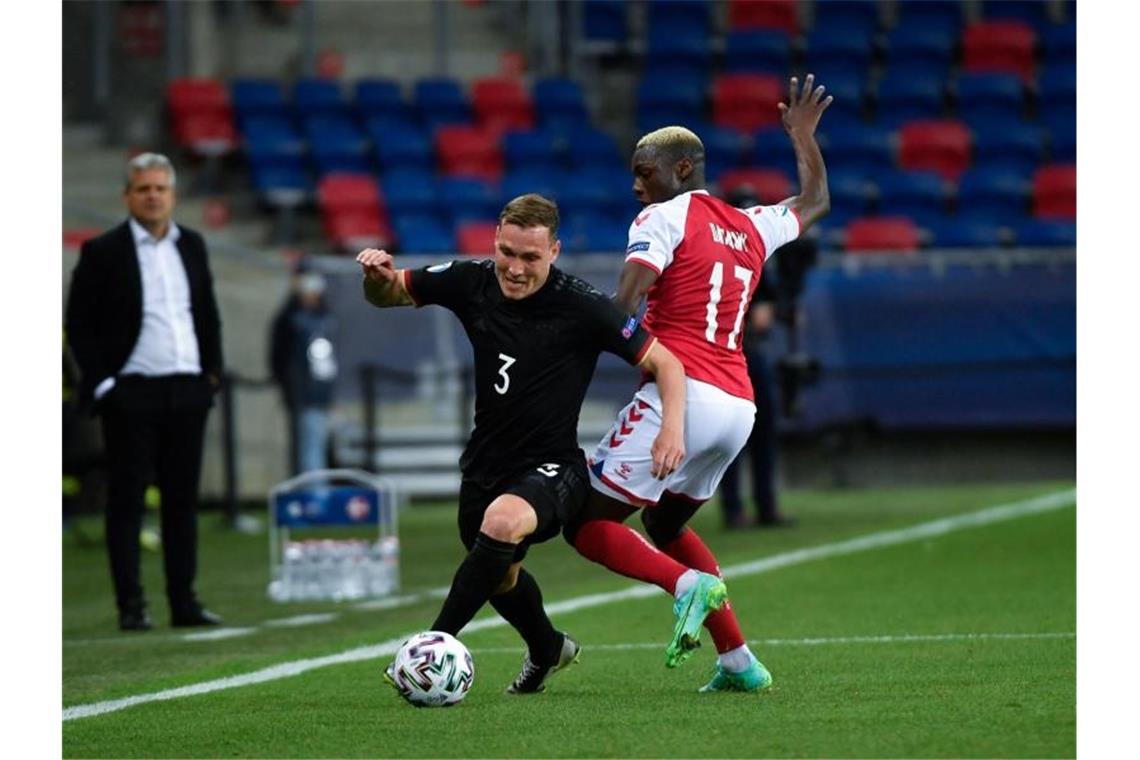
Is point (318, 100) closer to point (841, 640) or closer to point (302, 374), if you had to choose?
point (302, 374)

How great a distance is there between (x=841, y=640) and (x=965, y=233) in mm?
14962

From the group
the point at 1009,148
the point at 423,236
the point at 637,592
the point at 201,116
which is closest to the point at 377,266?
the point at 637,592

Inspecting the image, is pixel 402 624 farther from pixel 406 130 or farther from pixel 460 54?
pixel 460 54

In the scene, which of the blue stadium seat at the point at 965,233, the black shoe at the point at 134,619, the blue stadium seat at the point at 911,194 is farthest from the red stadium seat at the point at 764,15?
the black shoe at the point at 134,619

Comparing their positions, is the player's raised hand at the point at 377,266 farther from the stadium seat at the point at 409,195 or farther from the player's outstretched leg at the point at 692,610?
the stadium seat at the point at 409,195

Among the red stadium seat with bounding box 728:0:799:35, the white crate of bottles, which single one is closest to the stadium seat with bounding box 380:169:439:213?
the red stadium seat with bounding box 728:0:799:35

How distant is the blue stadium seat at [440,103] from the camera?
83.0 ft

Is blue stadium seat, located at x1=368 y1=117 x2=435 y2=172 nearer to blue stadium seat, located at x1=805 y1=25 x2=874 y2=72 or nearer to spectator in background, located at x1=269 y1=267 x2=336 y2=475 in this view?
blue stadium seat, located at x1=805 y1=25 x2=874 y2=72

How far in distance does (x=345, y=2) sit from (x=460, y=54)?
168 centimetres

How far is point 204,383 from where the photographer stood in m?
10.3

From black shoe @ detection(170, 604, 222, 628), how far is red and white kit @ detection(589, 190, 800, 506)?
3.85 metres

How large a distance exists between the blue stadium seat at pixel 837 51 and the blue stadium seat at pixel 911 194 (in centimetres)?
231

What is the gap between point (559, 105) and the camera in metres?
25.5
